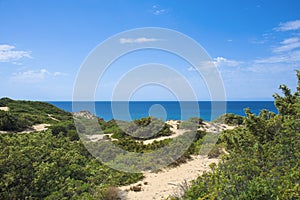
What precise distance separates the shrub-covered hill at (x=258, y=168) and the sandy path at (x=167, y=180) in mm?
2144

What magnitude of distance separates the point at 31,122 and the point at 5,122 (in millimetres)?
3764

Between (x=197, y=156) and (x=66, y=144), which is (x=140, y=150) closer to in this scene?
(x=197, y=156)

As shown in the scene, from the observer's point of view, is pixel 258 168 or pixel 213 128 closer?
pixel 258 168

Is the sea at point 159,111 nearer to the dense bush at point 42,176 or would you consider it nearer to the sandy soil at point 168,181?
the sandy soil at point 168,181

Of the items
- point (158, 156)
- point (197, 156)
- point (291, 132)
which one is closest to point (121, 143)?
point (158, 156)

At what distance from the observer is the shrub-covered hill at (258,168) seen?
4.70 m

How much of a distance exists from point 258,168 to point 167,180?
593 cm

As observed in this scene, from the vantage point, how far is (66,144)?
41.7ft

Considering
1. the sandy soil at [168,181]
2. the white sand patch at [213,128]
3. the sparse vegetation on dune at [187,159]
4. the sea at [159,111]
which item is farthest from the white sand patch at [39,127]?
the white sand patch at [213,128]

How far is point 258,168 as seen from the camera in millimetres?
6020

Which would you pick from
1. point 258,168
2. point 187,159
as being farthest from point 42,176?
point 187,159

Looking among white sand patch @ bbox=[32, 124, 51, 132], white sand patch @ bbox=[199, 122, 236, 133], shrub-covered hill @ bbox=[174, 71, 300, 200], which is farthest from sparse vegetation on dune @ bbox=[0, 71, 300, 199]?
white sand patch @ bbox=[199, 122, 236, 133]

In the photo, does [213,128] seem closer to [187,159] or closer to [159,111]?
[159,111]

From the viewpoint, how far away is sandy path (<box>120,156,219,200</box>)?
31.4ft
